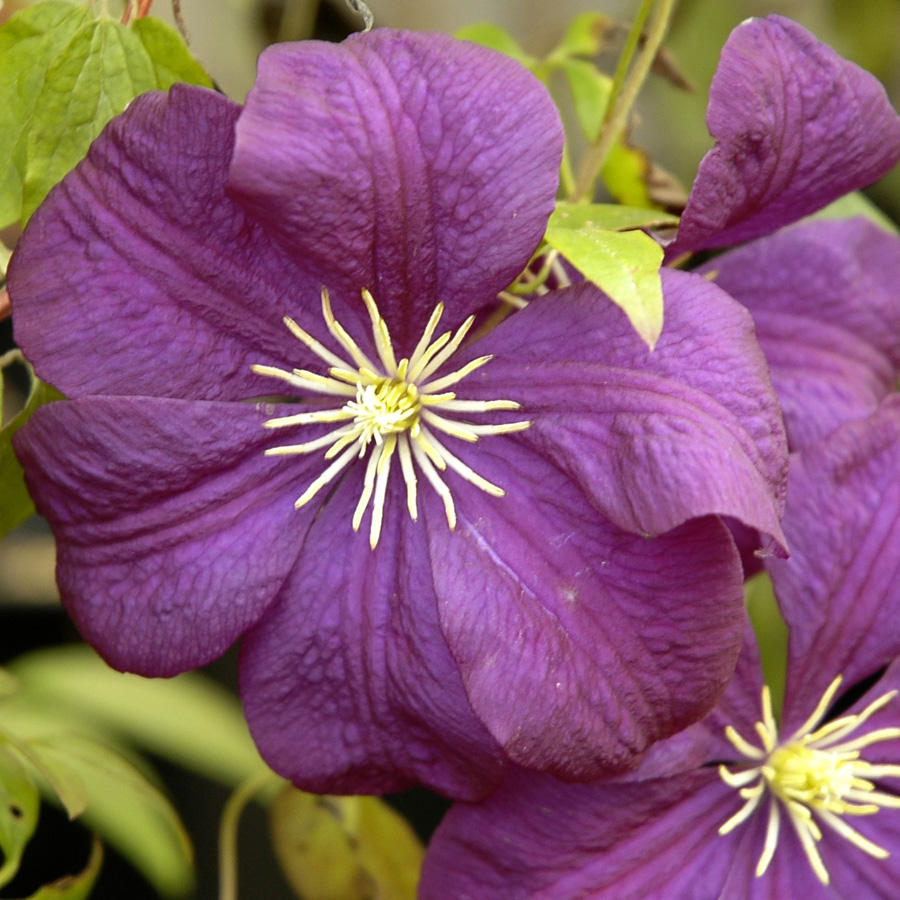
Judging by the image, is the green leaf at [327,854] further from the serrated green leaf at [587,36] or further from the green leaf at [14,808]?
the serrated green leaf at [587,36]

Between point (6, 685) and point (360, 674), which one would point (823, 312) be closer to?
point (360, 674)

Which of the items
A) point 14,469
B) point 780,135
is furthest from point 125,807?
point 780,135

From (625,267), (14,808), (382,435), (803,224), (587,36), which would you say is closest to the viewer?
(625,267)

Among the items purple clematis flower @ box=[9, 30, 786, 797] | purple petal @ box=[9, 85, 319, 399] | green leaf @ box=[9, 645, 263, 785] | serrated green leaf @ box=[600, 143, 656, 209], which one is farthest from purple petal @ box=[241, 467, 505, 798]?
green leaf @ box=[9, 645, 263, 785]

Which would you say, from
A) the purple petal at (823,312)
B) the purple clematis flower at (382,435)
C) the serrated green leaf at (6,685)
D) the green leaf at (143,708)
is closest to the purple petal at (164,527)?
the purple clematis flower at (382,435)

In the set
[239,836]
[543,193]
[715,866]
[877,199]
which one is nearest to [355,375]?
[543,193]

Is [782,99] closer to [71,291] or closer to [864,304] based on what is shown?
[864,304]
